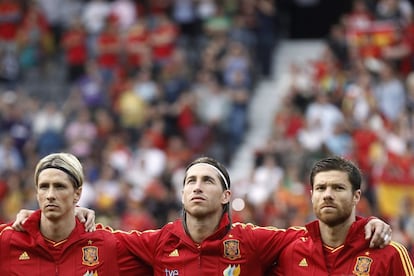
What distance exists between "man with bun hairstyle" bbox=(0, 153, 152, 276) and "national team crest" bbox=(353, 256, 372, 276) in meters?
1.59

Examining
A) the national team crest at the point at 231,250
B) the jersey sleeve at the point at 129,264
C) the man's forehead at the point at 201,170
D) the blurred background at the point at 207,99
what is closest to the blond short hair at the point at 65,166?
the jersey sleeve at the point at 129,264

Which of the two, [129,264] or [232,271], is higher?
[129,264]

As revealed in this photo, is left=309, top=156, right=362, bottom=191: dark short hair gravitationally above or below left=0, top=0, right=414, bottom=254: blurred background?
below

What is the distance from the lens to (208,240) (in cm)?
931

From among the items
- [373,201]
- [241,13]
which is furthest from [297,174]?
[241,13]

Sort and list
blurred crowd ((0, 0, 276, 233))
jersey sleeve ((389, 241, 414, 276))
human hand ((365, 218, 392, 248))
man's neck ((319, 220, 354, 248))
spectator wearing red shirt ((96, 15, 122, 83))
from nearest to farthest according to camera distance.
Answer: jersey sleeve ((389, 241, 414, 276)) < human hand ((365, 218, 392, 248)) < man's neck ((319, 220, 354, 248)) < blurred crowd ((0, 0, 276, 233)) < spectator wearing red shirt ((96, 15, 122, 83))

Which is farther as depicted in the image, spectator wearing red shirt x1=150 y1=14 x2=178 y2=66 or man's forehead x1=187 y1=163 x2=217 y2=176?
spectator wearing red shirt x1=150 y1=14 x2=178 y2=66

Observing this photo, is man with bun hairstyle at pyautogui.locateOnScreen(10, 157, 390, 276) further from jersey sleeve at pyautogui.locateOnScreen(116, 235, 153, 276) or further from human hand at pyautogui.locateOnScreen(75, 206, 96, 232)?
human hand at pyautogui.locateOnScreen(75, 206, 96, 232)

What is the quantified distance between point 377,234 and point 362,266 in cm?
25

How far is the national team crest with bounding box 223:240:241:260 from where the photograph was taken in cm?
931

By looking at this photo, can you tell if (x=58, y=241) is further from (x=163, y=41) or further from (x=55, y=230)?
(x=163, y=41)

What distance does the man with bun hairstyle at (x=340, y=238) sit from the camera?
8.95 meters

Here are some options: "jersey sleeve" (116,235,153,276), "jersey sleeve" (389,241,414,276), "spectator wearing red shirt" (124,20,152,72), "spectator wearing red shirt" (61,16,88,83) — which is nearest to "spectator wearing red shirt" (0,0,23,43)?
"spectator wearing red shirt" (61,16,88,83)

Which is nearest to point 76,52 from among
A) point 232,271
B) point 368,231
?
point 232,271
